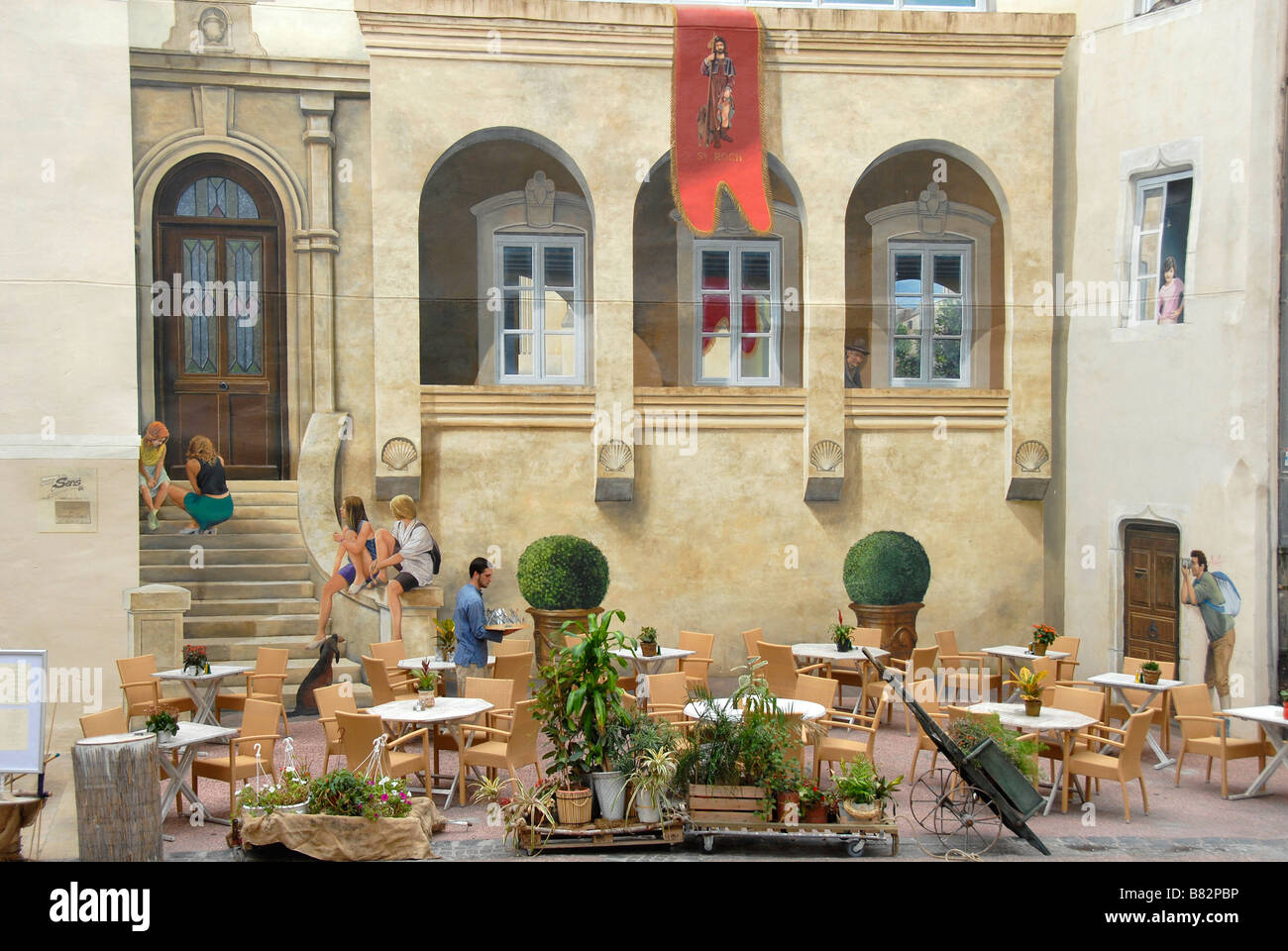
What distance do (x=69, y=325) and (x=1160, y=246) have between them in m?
11.4

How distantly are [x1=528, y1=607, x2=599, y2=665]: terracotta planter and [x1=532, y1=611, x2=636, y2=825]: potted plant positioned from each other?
14.2 ft

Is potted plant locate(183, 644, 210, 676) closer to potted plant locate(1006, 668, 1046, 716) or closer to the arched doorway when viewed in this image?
the arched doorway

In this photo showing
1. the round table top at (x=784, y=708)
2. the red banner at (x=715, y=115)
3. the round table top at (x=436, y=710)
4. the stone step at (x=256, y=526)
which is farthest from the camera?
the red banner at (x=715, y=115)

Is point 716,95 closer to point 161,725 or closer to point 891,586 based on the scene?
point 891,586

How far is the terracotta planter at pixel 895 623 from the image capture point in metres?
13.4

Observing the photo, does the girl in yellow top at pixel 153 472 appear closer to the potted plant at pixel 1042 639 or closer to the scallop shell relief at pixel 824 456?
the scallop shell relief at pixel 824 456

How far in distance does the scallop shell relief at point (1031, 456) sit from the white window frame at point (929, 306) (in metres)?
1.02

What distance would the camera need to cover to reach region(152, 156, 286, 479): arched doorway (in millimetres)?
12797

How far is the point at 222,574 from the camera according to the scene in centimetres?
1277

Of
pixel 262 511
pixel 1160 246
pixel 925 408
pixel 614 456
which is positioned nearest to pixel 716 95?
pixel 614 456

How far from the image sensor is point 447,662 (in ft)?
37.3

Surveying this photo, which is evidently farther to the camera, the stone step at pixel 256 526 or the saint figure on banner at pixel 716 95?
the saint figure on banner at pixel 716 95

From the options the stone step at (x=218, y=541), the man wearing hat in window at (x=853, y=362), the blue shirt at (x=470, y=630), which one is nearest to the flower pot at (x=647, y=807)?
the blue shirt at (x=470, y=630)
